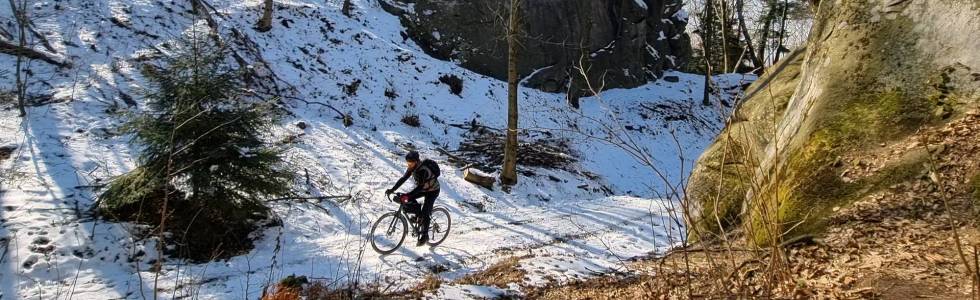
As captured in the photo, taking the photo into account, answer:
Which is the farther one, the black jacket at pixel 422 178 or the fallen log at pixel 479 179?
the fallen log at pixel 479 179

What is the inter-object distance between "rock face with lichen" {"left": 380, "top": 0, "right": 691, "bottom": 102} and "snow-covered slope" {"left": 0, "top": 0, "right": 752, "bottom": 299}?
4.77ft

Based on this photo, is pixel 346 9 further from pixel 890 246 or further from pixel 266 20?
pixel 890 246

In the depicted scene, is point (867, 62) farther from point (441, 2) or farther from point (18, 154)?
point (441, 2)

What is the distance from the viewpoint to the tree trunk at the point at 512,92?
12.1 metres

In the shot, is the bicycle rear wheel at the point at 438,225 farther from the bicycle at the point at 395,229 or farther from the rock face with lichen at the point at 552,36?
the rock face with lichen at the point at 552,36

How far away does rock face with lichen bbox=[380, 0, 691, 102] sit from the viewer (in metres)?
22.8

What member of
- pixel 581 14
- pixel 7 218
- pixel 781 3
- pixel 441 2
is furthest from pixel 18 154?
pixel 781 3

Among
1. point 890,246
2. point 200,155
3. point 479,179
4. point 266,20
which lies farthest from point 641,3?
point 890,246

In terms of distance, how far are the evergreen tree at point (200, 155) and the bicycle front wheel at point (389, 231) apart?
162 centimetres

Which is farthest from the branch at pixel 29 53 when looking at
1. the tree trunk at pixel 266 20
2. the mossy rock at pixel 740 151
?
the mossy rock at pixel 740 151

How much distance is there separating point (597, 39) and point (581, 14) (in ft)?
5.64

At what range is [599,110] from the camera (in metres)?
23.3

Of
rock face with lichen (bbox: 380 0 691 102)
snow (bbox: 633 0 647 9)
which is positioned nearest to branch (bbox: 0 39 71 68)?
rock face with lichen (bbox: 380 0 691 102)

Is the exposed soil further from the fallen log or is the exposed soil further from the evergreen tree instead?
the fallen log
